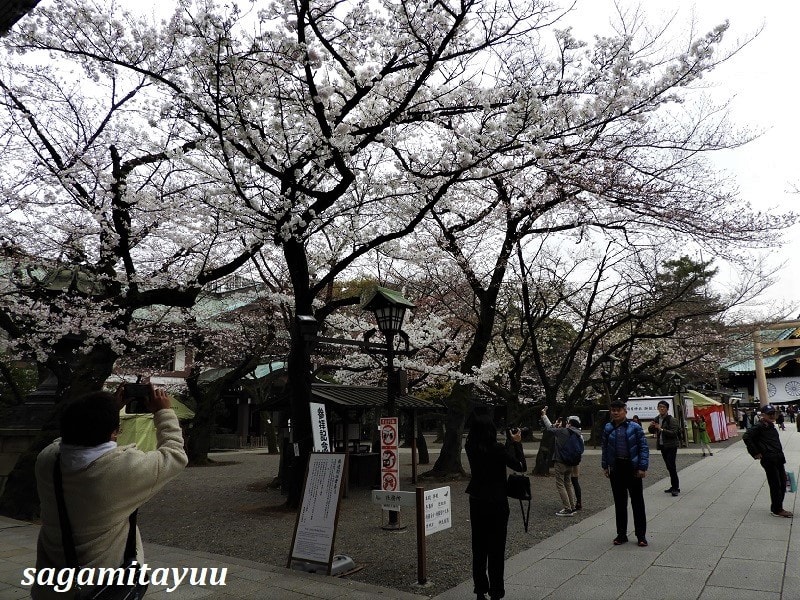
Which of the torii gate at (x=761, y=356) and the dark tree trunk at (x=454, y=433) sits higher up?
the torii gate at (x=761, y=356)

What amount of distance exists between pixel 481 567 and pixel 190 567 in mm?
3697

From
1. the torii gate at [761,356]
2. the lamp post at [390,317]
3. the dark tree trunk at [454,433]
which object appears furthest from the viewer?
the torii gate at [761,356]

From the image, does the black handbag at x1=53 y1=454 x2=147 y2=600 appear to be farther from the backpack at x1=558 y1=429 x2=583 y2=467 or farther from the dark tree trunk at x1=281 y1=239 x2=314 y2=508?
the backpack at x1=558 y1=429 x2=583 y2=467

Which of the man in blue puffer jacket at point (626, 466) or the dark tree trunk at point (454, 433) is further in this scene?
the dark tree trunk at point (454, 433)

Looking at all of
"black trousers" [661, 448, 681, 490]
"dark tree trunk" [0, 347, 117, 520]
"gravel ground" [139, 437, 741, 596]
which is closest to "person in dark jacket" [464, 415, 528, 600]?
"gravel ground" [139, 437, 741, 596]

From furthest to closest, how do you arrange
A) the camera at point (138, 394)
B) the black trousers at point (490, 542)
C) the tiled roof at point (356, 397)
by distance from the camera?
the tiled roof at point (356, 397) → the black trousers at point (490, 542) → the camera at point (138, 394)

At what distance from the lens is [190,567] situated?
627cm

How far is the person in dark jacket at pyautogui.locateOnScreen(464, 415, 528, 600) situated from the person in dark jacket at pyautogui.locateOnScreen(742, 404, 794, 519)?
18.0ft

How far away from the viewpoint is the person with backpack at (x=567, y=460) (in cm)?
897

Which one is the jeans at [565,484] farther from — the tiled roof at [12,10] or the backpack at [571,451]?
the tiled roof at [12,10]

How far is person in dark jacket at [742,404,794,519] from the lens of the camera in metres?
8.01

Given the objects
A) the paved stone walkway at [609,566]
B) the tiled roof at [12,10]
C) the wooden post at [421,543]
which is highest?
the tiled roof at [12,10]

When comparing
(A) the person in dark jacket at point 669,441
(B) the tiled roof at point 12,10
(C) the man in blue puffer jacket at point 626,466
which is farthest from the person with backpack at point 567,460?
(B) the tiled roof at point 12,10

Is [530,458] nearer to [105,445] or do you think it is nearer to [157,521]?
[157,521]
